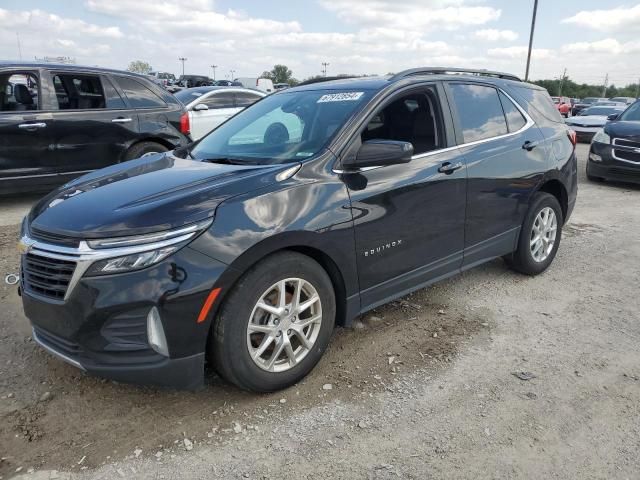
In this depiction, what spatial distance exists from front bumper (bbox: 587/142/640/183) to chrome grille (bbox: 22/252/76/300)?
9.37 meters

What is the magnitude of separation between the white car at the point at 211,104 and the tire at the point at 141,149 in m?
1.83

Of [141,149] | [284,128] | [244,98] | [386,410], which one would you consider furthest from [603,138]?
[386,410]

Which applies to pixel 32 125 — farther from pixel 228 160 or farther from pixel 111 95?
pixel 228 160

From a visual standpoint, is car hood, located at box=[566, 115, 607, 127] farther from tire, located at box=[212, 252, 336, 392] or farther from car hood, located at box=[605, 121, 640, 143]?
tire, located at box=[212, 252, 336, 392]

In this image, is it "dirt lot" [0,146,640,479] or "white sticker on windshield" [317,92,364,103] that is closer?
"dirt lot" [0,146,640,479]

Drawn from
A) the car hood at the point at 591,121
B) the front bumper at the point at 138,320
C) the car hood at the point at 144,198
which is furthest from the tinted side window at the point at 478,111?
the car hood at the point at 591,121

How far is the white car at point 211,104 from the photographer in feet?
31.4

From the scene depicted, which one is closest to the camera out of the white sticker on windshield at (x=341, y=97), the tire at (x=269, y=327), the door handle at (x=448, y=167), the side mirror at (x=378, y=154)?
the tire at (x=269, y=327)

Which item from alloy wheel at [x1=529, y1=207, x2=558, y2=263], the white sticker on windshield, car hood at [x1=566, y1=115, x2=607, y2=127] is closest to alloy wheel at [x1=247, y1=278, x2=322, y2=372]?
the white sticker on windshield

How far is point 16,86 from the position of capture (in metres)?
6.61

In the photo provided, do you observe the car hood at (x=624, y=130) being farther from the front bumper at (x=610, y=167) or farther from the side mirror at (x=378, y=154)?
the side mirror at (x=378, y=154)

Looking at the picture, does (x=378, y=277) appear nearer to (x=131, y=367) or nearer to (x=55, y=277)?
(x=131, y=367)

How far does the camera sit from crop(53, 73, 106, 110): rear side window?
6812mm

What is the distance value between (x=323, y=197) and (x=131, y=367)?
4.34 ft
